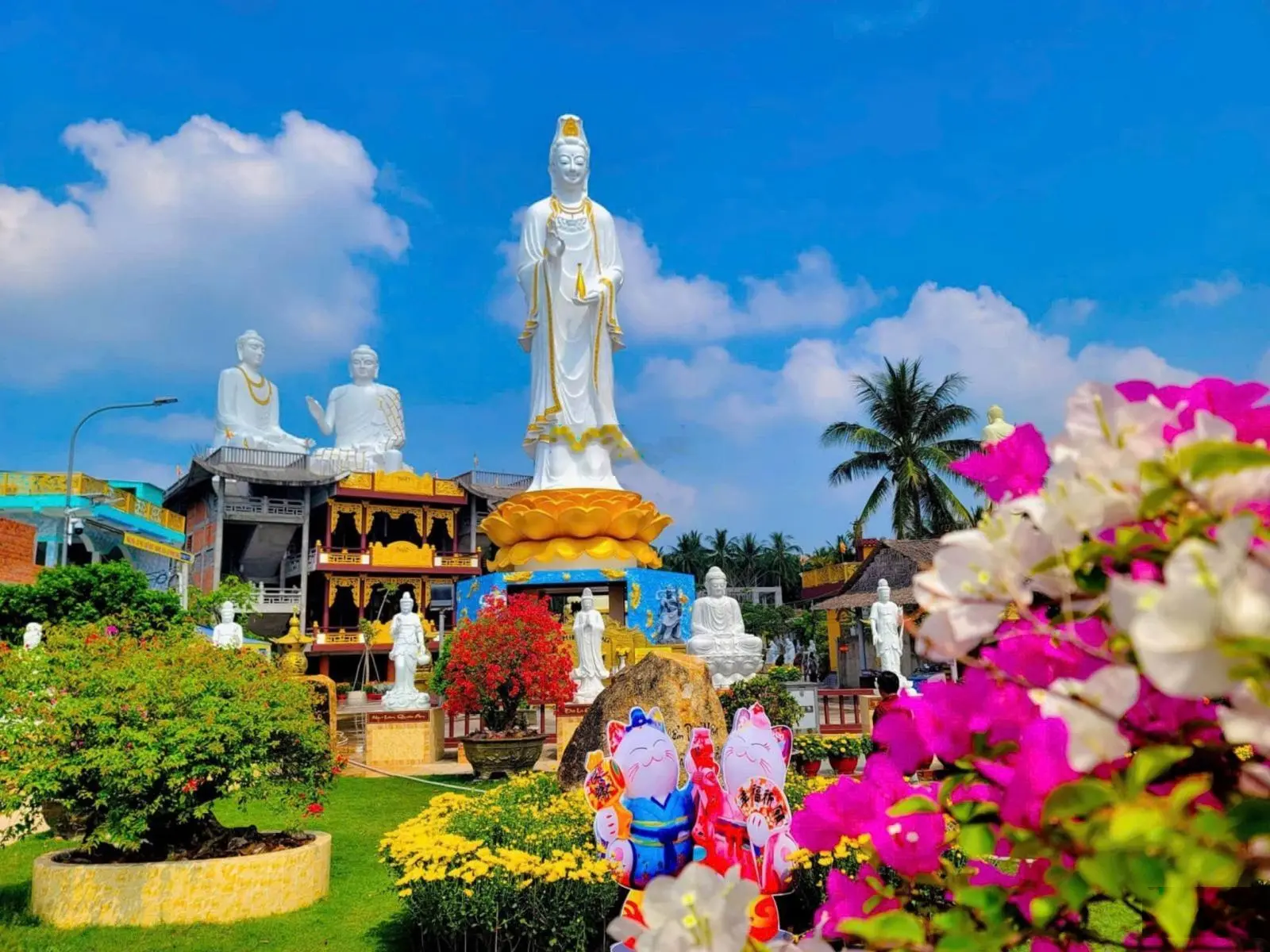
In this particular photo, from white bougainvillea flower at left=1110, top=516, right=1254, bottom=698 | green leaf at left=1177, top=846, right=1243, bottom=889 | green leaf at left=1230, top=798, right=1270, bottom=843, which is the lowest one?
green leaf at left=1177, top=846, right=1243, bottom=889

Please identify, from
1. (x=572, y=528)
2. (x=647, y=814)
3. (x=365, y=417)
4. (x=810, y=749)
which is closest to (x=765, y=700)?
(x=810, y=749)

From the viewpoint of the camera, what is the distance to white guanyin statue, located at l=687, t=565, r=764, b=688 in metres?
13.5

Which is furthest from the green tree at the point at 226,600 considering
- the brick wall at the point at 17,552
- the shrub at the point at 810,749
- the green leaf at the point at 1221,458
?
the green leaf at the point at 1221,458

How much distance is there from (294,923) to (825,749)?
529cm

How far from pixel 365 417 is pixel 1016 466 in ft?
113

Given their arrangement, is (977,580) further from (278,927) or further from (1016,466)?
(278,927)

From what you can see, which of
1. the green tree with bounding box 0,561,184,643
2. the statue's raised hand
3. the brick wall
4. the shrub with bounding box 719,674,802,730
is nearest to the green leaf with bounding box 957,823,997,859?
the shrub with bounding box 719,674,802,730

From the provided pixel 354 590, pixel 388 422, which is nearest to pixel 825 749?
pixel 354 590

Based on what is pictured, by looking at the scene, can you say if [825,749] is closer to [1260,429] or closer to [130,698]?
[130,698]

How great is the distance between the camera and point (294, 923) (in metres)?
5.17

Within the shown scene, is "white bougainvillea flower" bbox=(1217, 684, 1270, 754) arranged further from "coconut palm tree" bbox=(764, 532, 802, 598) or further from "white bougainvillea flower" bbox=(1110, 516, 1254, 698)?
"coconut palm tree" bbox=(764, 532, 802, 598)

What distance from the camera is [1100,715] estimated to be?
2.67 ft

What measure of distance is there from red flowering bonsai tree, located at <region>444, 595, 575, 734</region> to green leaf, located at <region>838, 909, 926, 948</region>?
9.49 m

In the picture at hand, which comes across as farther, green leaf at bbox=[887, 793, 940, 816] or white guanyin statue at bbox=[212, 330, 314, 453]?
white guanyin statue at bbox=[212, 330, 314, 453]
